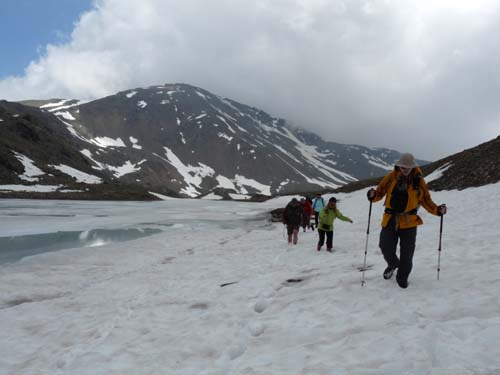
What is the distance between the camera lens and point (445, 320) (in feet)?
20.2

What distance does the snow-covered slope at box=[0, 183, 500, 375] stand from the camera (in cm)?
539

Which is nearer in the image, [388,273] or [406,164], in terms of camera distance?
[406,164]

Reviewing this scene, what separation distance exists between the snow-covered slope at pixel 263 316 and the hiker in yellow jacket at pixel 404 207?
0.85 meters

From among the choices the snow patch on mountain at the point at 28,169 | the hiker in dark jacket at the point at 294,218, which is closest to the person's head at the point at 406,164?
the hiker in dark jacket at the point at 294,218

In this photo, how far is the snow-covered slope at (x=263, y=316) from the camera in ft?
17.7

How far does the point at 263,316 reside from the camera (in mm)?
7688

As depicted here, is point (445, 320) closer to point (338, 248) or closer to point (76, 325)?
point (76, 325)

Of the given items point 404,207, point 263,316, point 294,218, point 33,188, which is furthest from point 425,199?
point 33,188

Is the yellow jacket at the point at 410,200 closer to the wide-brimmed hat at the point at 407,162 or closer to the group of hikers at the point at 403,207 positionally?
the group of hikers at the point at 403,207

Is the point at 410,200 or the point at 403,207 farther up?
the point at 410,200

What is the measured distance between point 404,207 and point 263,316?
3646 mm

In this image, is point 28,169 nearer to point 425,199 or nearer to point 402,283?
point 402,283

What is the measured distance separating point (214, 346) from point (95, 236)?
20.7 metres

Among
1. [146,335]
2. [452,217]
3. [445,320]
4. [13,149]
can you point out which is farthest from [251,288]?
[13,149]
